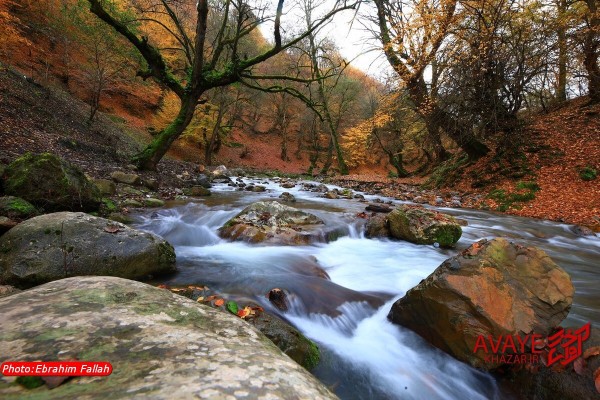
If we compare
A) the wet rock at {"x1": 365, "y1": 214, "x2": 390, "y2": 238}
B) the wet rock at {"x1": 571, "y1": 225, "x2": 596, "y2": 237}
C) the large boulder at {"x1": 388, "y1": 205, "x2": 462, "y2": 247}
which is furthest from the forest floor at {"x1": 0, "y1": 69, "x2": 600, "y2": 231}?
the wet rock at {"x1": 365, "y1": 214, "x2": 390, "y2": 238}

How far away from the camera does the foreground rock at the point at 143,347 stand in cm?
100

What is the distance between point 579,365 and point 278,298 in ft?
8.58

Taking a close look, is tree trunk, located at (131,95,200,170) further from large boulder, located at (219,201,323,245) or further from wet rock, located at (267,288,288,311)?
wet rock, located at (267,288,288,311)

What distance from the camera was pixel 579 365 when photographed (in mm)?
2174

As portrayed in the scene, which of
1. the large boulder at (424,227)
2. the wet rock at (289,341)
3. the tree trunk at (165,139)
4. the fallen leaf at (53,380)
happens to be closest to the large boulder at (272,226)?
the large boulder at (424,227)

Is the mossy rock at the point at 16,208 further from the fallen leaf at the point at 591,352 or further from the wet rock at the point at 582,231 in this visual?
the wet rock at the point at 582,231

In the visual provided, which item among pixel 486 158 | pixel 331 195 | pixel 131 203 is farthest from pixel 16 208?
pixel 486 158

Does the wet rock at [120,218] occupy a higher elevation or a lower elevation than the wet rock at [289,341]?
higher

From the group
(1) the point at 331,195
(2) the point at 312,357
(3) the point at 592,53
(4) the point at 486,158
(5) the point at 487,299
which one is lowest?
(2) the point at 312,357

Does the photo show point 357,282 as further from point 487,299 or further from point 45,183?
point 45,183

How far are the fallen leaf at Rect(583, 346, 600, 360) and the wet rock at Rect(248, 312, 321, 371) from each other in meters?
2.01

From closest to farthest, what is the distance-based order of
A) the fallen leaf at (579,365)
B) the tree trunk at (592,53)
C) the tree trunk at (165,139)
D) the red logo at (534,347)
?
the fallen leaf at (579,365) < the red logo at (534,347) < the tree trunk at (165,139) < the tree trunk at (592,53)

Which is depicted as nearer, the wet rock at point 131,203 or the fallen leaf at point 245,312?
the fallen leaf at point 245,312

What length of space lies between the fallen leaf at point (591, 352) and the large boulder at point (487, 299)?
0.26 meters
